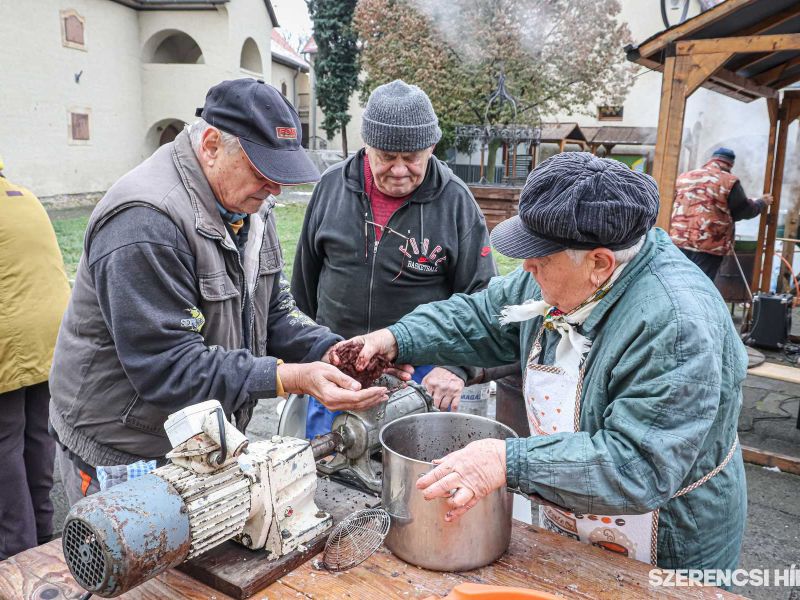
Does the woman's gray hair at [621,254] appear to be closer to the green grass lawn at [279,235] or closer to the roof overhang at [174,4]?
the green grass lawn at [279,235]

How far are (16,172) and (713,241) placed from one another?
51.5ft

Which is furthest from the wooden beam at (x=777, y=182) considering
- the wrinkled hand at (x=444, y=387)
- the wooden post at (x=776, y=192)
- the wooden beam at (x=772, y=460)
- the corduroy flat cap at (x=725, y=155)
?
the wrinkled hand at (x=444, y=387)

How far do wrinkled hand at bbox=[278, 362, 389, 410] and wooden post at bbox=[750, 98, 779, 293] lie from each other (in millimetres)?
7245

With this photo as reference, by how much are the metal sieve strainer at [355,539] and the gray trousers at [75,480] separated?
786 mm

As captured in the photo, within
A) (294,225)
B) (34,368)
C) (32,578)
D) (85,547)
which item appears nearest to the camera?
(85,547)

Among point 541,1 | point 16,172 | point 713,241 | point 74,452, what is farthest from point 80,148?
point 74,452

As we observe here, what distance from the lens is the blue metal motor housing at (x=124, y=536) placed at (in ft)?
4.25

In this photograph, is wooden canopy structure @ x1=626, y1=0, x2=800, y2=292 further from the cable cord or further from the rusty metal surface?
the cable cord

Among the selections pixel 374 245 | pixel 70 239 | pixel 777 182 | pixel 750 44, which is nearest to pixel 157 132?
pixel 70 239

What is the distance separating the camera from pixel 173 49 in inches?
899

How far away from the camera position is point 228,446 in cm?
143

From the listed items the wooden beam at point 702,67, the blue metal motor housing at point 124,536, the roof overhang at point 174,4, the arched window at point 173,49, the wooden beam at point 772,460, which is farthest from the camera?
the arched window at point 173,49

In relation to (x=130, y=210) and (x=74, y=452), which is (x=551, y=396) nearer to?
(x=130, y=210)

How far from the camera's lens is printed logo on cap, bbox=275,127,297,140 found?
1.90 m
